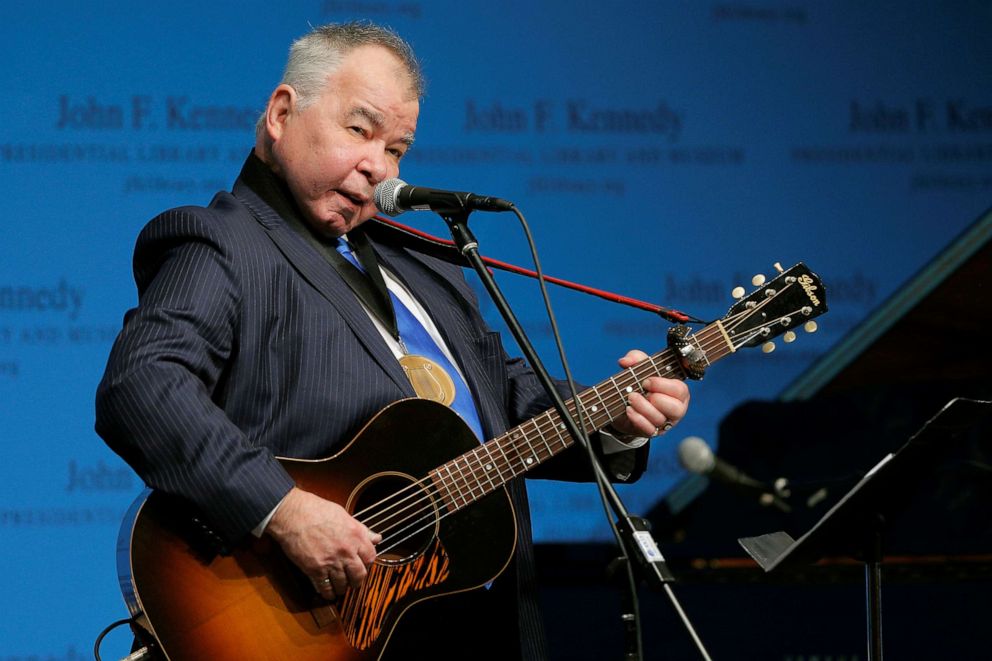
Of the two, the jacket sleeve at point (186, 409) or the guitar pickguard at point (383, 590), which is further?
the guitar pickguard at point (383, 590)

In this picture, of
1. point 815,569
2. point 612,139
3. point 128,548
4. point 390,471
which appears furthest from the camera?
point 612,139

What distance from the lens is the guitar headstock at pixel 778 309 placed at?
2.63 metres

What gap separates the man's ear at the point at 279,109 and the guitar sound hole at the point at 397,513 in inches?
35.1

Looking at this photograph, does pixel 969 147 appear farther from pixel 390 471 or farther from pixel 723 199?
pixel 390 471

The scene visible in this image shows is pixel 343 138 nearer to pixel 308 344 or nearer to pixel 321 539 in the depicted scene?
pixel 308 344

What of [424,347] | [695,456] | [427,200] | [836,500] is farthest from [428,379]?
[836,500]

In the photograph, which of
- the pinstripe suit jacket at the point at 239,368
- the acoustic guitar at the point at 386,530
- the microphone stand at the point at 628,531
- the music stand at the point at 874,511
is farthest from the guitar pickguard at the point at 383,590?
the music stand at the point at 874,511

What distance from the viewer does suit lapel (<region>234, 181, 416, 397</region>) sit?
2514 mm

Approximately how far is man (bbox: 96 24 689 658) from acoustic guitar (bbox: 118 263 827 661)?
63mm

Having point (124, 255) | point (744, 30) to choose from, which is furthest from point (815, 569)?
point (124, 255)

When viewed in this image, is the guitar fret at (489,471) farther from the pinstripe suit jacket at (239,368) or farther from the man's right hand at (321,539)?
the man's right hand at (321,539)

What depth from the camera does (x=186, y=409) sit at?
218 cm

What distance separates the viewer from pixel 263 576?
225 centimetres

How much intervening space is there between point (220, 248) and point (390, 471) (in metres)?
0.60
